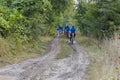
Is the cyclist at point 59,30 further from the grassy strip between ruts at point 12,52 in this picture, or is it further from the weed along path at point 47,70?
the weed along path at point 47,70

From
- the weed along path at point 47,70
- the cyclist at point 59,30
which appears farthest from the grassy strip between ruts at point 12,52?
the cyclist at point 59,30

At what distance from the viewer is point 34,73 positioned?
1132cm

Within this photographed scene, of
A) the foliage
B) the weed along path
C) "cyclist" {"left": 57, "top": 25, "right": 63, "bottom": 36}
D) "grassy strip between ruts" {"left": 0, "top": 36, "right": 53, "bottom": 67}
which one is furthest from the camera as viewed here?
"cyclist" {"left": 57, "top": 25, "right": 63, "bottom": 36}

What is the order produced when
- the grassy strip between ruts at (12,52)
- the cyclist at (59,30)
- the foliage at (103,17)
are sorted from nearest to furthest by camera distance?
the grassy strip between ruts at (12,52) < the foliage at (103,17) < the cyclist at (59,30)

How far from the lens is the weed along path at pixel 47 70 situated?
10742mm

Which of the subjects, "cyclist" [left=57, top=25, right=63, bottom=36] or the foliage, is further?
"cyclist" [left=57, top=25, right=63, bottom=36]

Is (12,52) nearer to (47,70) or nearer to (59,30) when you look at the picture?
(47,70)

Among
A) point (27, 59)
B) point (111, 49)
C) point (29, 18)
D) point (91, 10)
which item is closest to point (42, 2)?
point (29, 18)

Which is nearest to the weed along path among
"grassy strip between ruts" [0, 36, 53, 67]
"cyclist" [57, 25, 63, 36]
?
"grassy strip between ruts" [0, 36, 53, 67]

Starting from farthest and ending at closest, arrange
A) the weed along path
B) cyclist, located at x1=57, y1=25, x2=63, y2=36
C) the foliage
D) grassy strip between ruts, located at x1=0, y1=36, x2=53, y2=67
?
1. cyclist, located at x1=57, y1=25, x2=63, y2=36
2. the foliage
3. grassy strip between ruts, located at x1=0, y1=36, x2=53, y2=67
4. the weed along path

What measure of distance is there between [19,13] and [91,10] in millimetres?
6483

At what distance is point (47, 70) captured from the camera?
1220 cm

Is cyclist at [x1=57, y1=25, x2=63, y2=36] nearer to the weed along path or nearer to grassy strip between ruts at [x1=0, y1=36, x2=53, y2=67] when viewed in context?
grassy strip between ruts at [x1=0, y1=36, x2=53, y2=67]

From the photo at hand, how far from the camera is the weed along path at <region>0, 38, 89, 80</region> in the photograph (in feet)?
35.2
